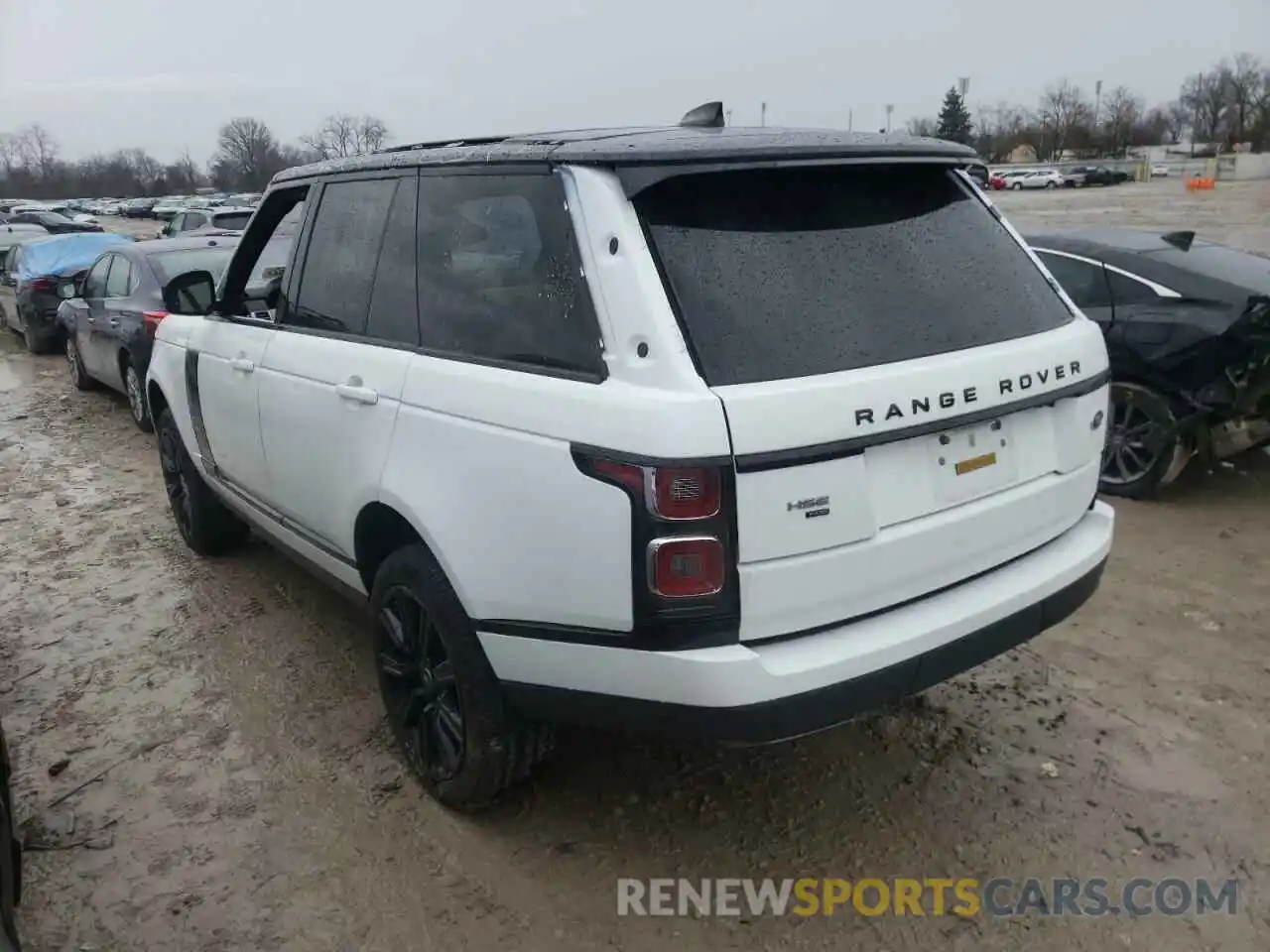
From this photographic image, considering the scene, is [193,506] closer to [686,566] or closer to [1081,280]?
[686,566]

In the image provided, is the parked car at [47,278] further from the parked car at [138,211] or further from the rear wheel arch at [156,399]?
the parked car at [138,211]

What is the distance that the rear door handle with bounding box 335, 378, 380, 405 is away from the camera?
3.07m

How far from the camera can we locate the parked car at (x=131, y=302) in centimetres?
802

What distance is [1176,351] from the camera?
5.64 m

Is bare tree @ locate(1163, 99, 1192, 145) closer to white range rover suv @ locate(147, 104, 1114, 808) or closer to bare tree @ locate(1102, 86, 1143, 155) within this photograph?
bare tree @ locate(1102, 86, 1143, 155)

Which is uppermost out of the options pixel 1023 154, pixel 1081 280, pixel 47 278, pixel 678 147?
pixel 1023 154

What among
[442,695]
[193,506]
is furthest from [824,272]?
[193,506]

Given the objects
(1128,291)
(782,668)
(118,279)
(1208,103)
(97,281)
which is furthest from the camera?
(1208,103)

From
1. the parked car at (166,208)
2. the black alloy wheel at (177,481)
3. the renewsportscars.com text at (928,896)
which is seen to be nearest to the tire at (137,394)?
the black alloy wheel at (177,481)

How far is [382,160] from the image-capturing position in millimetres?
3398

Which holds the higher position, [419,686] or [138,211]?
[138,211]

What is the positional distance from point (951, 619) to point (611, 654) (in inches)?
35.2

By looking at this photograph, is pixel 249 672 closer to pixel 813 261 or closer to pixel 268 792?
pixel 268 792

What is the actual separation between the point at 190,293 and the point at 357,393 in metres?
2.22
